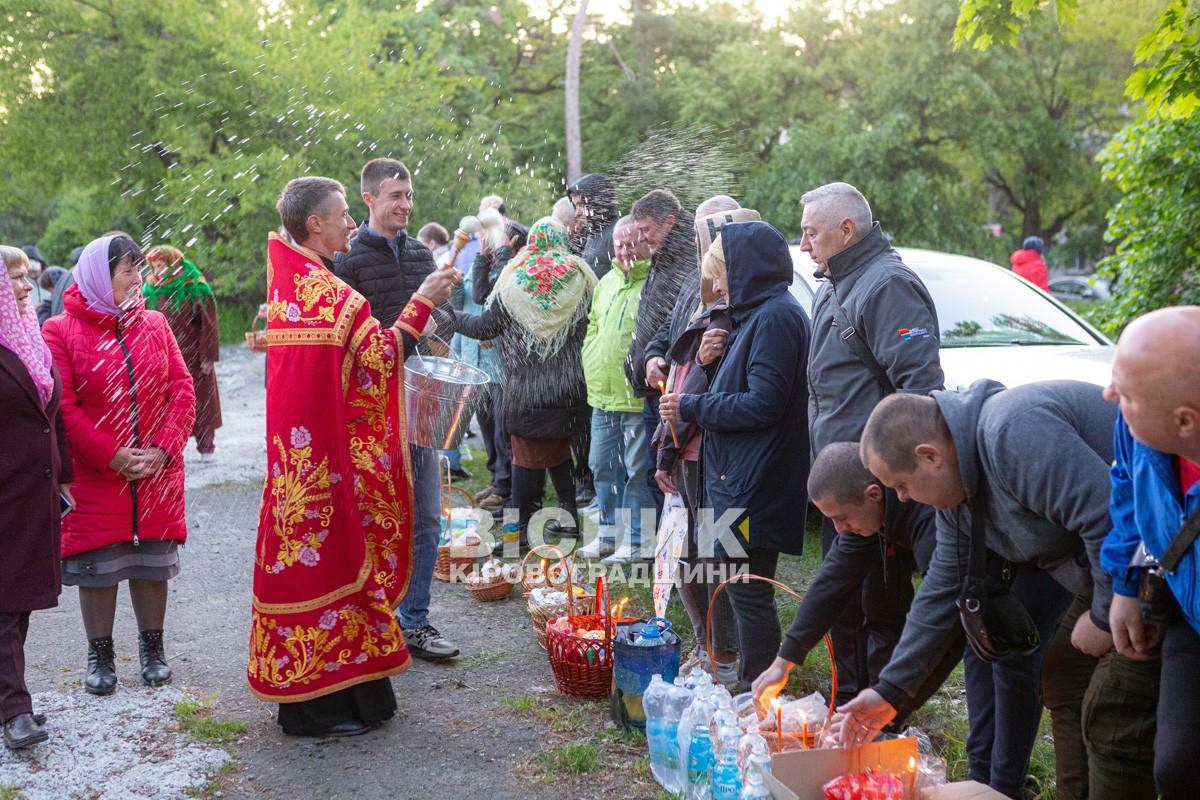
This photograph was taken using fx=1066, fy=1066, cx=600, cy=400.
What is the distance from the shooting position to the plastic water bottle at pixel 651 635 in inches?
161

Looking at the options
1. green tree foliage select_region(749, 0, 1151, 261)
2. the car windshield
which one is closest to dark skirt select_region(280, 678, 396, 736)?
the car windshield

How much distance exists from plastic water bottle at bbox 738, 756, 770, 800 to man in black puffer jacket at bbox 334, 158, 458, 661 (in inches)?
81.4

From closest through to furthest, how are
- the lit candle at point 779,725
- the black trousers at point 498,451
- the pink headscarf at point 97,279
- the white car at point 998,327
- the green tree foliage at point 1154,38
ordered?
the lit candle at point 779,725
the pink headscarf at point 97,279
the green tree foliage at point 1154,38
the white car at point 998,327
the black trousers at point 498,451

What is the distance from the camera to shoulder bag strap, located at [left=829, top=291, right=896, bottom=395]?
4.04m

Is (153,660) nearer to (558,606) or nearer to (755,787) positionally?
(558,606)

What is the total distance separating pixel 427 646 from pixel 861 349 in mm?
2547

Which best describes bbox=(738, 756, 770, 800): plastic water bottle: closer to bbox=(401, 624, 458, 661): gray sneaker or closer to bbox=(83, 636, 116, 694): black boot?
bbox=(401, 624, 458, 661): gray sneaker

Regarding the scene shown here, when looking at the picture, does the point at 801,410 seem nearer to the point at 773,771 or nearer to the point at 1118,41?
the point at 773,771

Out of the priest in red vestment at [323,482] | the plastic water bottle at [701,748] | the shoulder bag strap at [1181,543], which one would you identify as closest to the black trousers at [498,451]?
the priest in red vestment at [323,482]

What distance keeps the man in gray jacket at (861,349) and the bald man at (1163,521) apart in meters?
1.20

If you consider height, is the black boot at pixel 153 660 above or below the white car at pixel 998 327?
below

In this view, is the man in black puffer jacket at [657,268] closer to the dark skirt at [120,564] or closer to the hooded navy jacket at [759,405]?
the hooded navy jacket at [759,405]

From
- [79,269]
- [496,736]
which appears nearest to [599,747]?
[496,736]

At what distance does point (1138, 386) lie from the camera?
2.29m
